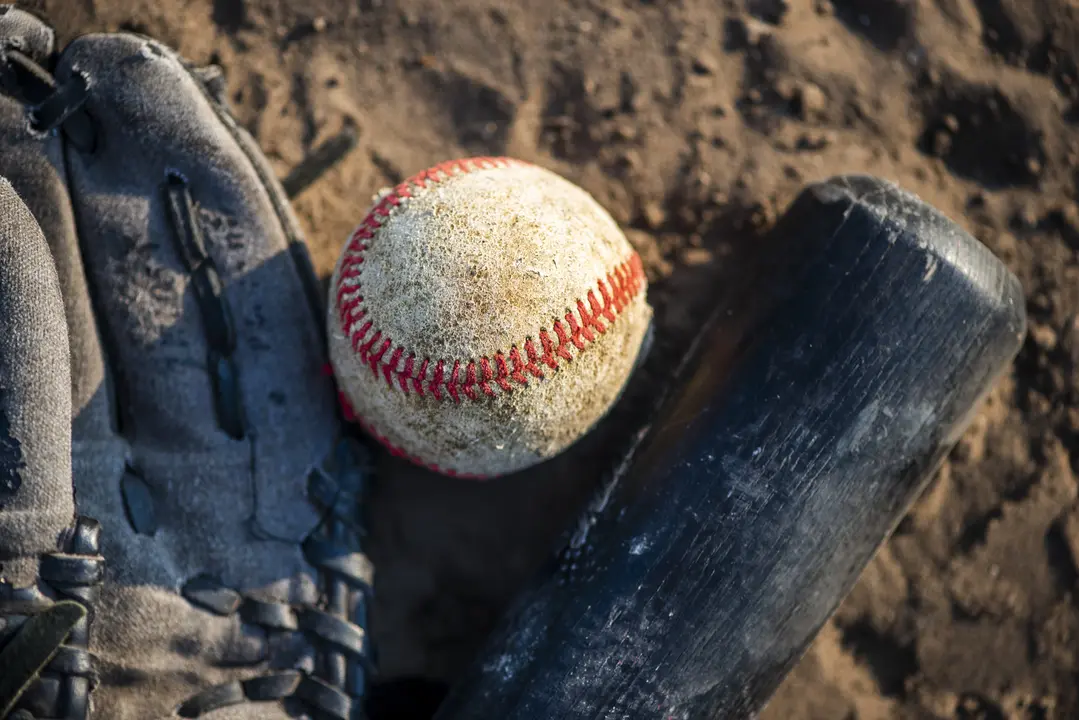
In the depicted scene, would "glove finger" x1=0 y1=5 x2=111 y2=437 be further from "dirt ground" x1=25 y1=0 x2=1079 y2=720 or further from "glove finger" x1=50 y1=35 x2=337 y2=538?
"dirt ground" x1=25 y1=0 x2=1079 y2=720

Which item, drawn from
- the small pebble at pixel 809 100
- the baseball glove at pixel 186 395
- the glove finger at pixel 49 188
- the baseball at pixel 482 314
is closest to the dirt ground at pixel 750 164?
the small pebble at pixel 809 100

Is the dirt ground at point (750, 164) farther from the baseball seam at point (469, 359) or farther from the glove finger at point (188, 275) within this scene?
the baseball seam at point (469, 359)

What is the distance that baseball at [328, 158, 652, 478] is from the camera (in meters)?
1.44

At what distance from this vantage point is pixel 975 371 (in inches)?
65.0

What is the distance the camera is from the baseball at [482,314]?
4.74 feet

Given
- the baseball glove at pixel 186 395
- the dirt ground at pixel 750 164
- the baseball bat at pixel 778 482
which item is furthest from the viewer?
the dirt ground at pixel 750 164

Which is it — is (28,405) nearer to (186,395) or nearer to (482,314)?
(186,395)

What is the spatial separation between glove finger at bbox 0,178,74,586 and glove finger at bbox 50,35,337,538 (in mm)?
237

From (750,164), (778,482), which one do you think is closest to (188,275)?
(778,482)

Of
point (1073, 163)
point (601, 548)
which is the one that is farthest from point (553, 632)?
point (1073, 163)

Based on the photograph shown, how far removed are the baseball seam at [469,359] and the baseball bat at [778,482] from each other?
0.34m

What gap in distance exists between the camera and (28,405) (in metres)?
1.52

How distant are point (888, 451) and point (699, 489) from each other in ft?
1.35

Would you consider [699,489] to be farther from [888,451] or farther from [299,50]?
[299,50]
